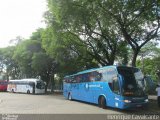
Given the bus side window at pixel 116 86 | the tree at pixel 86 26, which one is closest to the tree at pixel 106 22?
the tree at pixel 86 26

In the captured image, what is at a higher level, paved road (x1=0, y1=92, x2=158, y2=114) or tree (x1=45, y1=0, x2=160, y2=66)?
tree (x1=45, y1=0, x2=160, y2=66)

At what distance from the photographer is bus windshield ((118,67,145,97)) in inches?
667

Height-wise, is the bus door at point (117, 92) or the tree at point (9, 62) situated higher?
the tree at point (9, 62)

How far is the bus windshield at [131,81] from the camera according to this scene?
16.9m

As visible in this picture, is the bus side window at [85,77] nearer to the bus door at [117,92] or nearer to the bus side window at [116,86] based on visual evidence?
the bus side window at [116,86]

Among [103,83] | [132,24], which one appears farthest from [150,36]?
[103,83]

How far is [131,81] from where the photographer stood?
17.4 meters

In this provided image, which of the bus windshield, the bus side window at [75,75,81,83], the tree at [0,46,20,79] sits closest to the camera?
the bus windshield

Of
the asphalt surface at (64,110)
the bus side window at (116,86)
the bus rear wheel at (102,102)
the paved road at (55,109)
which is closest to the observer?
the asphalt surface at (64,110)

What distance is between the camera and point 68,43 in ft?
99.0

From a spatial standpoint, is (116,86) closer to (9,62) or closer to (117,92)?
(117,92)

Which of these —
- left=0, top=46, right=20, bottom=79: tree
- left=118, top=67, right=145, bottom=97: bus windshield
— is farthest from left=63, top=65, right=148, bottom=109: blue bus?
left=0, top=46, right=20, bottom=79: tree

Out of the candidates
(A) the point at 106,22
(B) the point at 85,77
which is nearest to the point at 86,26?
(A) the point at 106,22

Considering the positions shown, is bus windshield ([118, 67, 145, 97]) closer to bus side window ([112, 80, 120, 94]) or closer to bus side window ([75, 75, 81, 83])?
bus side window ([112, 80, 120, 94])
